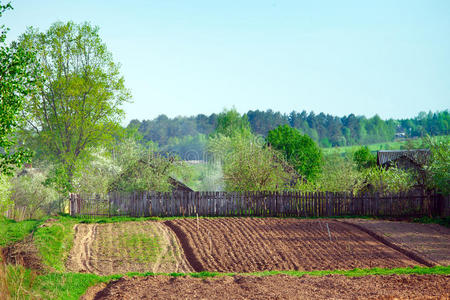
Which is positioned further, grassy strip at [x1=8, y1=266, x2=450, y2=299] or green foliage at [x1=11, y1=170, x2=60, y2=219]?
green foliage at [x1=11, y1=170, x2=60, y2=219]

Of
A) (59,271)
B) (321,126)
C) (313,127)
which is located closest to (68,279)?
(59,271)

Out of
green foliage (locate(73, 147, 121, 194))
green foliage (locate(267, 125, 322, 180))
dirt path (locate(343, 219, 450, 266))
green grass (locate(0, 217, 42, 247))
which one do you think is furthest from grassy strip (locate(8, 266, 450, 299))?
green foliage (locate(267, 125, 322, 180))

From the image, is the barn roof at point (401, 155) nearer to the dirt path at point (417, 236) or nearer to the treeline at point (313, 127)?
the dirt path at point (417, 236)

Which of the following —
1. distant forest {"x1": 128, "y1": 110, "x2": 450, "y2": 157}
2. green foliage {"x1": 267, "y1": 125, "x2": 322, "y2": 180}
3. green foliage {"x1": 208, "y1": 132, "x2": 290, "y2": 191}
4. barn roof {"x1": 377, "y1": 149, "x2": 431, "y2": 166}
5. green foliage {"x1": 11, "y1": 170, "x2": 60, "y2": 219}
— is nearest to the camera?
green foliage {"x1": 208, "y1": 132, "x2": 290, "y2": 191}

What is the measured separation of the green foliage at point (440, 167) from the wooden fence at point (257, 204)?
135 cm

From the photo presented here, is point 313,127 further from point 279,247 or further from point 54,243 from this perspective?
point 54,243

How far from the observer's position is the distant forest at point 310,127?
327 feet

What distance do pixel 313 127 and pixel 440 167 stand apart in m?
97.0

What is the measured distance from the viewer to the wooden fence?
985 inches

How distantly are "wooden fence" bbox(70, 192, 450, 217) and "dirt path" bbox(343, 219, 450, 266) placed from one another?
2182mm

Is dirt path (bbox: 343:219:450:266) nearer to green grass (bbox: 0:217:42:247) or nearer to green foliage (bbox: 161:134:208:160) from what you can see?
green grass (bbox: 0:217:42:247)

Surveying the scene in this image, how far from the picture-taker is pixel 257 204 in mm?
25219

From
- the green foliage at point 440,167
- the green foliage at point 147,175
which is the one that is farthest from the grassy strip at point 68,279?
the green foliage at point 147,175

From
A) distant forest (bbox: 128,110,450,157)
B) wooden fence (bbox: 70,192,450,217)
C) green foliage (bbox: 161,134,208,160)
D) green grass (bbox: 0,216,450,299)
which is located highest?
distant forest (bbox: 128,110,450,157)
